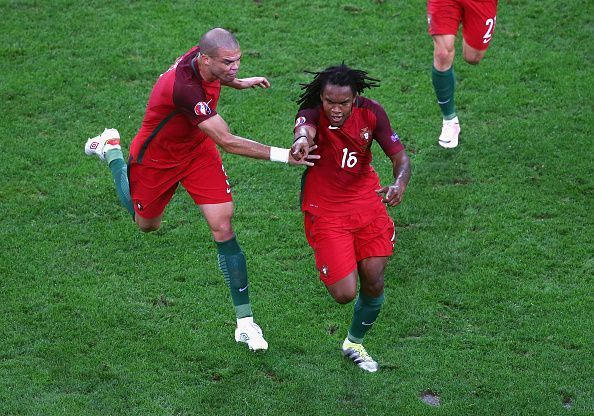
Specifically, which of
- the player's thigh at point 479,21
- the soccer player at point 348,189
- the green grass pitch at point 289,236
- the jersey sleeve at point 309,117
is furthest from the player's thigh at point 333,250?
the player's thigh at point 479,21

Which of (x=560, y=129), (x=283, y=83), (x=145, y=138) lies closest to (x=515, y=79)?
(x=560, y=129)

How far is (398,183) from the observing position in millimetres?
7988

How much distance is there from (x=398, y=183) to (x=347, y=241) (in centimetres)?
67

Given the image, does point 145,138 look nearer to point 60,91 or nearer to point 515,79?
point 60,91

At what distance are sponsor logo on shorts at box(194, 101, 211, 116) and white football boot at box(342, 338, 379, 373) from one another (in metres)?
2.21

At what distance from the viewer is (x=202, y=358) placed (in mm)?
8812

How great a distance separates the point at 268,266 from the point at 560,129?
13.2ft

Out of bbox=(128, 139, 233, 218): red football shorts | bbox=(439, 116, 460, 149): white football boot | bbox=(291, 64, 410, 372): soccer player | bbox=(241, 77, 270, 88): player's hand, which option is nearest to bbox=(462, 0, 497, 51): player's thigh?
bbox=(439, 116, 460, 149): white football boot

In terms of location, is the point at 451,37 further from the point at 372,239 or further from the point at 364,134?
the point at 372,239

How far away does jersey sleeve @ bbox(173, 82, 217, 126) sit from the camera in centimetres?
843

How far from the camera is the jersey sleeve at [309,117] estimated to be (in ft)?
26.8

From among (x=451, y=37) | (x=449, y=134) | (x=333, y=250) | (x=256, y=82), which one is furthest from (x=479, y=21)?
(x=333, y=250)

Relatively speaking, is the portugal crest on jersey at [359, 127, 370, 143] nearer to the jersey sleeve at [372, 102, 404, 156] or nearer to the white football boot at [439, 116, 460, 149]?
the jersey sleeve at [372, 102, 404, 156]

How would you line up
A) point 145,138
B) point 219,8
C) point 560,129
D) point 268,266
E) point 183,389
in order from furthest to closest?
point 219,8 < point 560,129 < point 268,266 < point 145,138 < point 183,389
